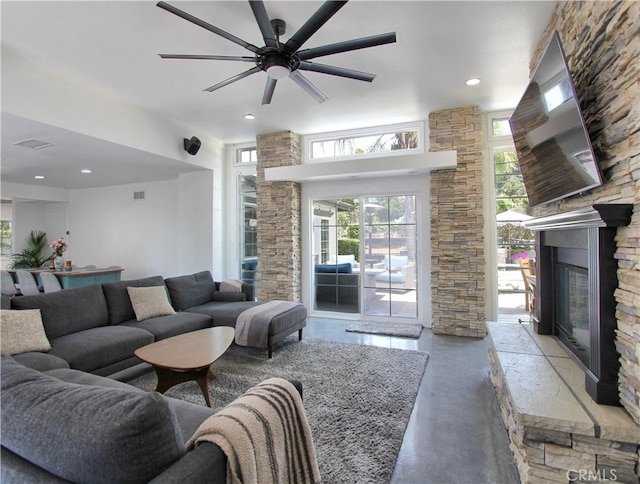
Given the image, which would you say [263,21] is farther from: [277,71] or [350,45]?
[350,45]

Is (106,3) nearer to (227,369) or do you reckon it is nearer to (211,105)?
(211,105)

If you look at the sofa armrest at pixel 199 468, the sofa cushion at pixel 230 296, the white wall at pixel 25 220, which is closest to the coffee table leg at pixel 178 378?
the sofa armrest at pixel 199 468

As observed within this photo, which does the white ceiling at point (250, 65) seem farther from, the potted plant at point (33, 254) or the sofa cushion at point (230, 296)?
the potted plant at point (33, 254)

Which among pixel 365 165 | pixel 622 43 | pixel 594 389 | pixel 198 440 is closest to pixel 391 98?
pixel 365 165

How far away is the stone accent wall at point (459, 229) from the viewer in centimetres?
448

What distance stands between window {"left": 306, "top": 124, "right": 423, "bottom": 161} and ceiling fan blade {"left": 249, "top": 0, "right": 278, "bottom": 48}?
3.19 m

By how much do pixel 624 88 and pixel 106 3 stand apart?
3.46 meters

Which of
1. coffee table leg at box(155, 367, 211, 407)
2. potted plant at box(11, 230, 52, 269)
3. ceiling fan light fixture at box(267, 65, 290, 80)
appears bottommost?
coffee table leg at box(155, 367, 211, 407)

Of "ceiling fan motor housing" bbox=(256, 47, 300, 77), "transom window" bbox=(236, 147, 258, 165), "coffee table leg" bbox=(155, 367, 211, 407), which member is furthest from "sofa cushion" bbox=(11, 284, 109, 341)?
"transom window" bbox=(236, 147, 258, 165)

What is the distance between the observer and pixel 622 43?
5.59ft

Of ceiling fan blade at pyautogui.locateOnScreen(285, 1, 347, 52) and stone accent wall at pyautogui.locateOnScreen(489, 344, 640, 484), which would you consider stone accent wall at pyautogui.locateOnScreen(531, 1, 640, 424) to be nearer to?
stone accent wall at pyautogui.locateOnScreen(489, 344, 640, 484)

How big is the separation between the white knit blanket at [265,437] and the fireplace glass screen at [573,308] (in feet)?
6.36

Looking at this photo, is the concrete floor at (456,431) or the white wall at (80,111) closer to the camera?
the concrete floor at (456,431)
